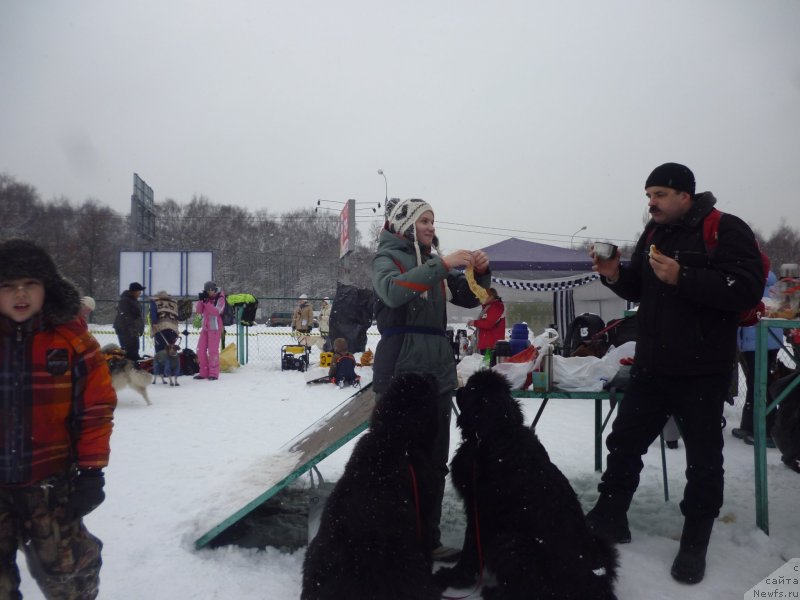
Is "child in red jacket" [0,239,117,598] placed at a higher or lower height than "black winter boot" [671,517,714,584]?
higher

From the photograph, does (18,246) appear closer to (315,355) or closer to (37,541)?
(37,541)

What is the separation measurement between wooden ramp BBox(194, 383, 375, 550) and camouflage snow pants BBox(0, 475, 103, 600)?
3.24ft

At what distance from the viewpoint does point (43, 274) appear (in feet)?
6.07

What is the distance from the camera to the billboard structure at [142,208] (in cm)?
2453

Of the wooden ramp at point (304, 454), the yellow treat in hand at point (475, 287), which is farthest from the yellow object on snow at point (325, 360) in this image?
the yellow treat in hand at point (475, 287)

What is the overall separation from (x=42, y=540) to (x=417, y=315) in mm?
1821

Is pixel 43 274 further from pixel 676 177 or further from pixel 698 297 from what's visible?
pixel 676 177

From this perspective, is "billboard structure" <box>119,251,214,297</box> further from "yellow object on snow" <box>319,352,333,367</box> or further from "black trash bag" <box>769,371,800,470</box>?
"black trash bag" <box>769,371,800,470</box>

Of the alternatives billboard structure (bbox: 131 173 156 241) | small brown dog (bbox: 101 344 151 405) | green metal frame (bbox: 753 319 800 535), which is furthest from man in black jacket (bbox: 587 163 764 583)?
billboard structure (bbox: 131 173 156 241)

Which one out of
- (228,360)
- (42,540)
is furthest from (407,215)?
(228,360)

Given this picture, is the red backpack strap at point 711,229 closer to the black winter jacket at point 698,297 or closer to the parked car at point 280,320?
the black winter jacket at point 698,297

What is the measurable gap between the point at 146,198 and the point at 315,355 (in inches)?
685

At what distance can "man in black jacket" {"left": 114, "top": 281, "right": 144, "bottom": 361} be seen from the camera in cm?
974

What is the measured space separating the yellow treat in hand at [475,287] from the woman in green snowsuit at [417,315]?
0.04 m
